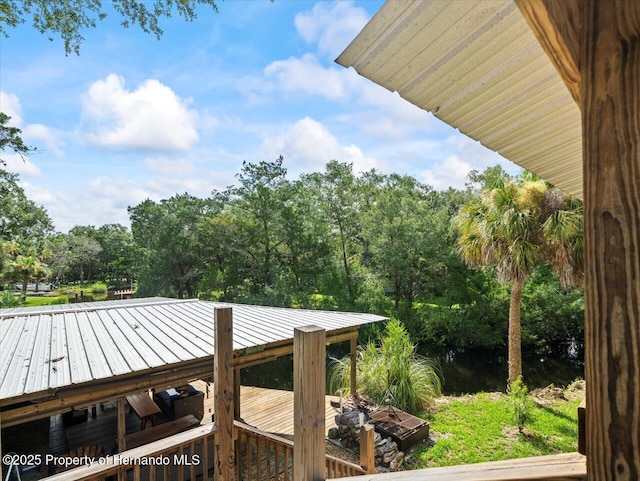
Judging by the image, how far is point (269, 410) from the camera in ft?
24.1

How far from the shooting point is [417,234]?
14.0 metres

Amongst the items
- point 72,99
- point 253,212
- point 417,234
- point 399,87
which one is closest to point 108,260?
point 253,212

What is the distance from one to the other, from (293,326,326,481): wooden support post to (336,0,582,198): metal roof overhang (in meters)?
1.04

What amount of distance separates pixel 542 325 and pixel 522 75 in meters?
15.4

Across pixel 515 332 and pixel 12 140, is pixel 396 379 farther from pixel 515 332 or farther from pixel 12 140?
pixel 12 140

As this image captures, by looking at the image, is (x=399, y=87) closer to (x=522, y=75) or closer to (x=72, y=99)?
(x=522, y=75)

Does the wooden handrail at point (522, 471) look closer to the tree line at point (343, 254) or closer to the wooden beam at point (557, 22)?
the wooden beam at point (557, 22)

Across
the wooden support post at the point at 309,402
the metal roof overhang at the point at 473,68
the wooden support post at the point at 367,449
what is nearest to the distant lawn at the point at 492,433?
the wooden support post at the point at 367,449

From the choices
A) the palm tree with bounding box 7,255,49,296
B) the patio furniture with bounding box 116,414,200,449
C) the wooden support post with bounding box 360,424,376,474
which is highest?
the palm tree with bounding box 7,255,49,296

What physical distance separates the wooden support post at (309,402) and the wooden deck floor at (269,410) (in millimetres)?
5457

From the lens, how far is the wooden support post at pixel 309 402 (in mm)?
1404

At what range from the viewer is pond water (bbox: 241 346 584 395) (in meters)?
10.9

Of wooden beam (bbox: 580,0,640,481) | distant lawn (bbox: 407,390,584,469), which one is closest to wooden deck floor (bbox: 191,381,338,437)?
distant lawn (bbox: 407,390,584,469)

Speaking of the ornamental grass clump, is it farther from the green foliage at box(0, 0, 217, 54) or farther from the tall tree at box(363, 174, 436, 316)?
the green foliage at box(0, 0, 217, 54)
